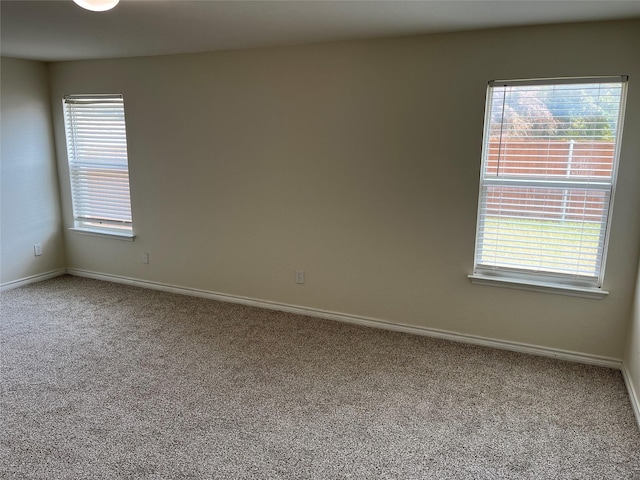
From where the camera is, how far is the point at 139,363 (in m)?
3.12

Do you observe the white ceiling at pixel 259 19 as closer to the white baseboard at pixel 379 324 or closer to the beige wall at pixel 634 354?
the beige wall at pixel 634 354

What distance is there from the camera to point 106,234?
15.6ft

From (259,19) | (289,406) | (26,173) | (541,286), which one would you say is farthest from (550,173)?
(26,173)

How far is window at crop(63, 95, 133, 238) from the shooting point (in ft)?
14.9

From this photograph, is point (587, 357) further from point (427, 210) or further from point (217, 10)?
point (217, 10)

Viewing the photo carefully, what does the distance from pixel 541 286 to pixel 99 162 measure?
424cm

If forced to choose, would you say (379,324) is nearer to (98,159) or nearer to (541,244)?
(541,244)

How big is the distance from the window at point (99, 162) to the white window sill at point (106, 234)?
13 mm

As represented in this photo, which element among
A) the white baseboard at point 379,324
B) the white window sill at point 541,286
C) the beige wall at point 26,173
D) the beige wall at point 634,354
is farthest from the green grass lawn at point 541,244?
the beige wall at point 26,173

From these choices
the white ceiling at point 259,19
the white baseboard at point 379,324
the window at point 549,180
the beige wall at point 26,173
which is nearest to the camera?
the white ceiling at point 259,19

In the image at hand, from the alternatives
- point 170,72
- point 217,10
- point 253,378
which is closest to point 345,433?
point 253,378

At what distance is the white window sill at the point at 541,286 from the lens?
3.05 metres

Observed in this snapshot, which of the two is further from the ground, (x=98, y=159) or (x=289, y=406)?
(x=98, y=159)

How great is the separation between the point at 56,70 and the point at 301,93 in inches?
110
